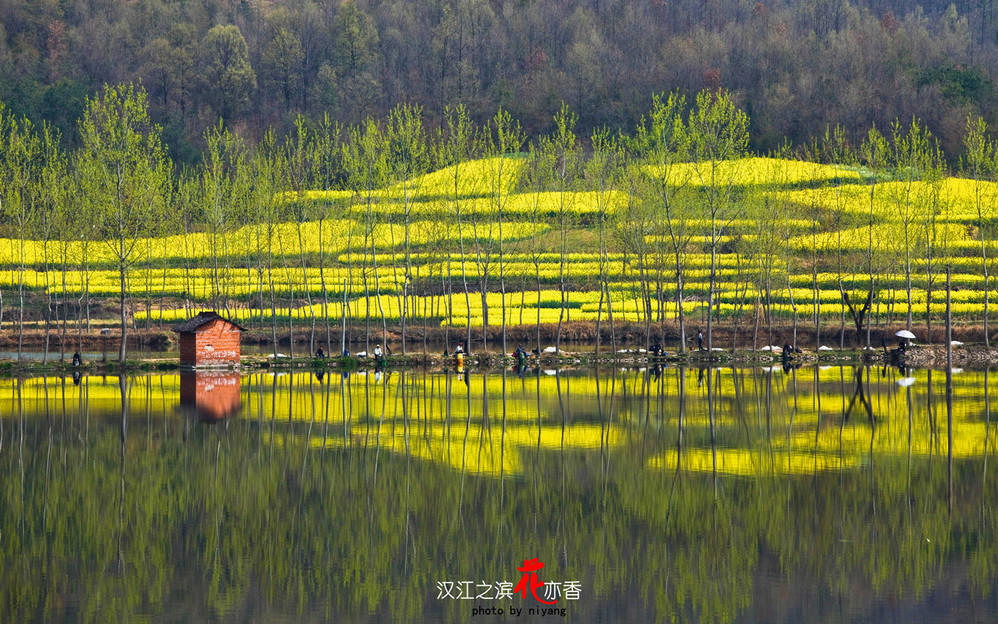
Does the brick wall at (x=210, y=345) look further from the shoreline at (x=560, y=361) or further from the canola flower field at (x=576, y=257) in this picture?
the canola flower field at (x=576, y=257)

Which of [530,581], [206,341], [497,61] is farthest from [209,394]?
[497,61]

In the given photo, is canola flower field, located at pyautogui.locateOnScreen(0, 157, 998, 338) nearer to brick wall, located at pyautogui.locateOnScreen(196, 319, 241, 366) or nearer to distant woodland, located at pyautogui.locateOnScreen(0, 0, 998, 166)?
brick wall, located at pyautogui.locateOnScreen(196, 319, 241, 366)

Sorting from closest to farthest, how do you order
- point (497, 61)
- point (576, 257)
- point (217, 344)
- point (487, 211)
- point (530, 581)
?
1. point (530, 581)
2. point (217, 344)
3. point (487, 211)
4. point (576, 257)
5. point (497, 61)

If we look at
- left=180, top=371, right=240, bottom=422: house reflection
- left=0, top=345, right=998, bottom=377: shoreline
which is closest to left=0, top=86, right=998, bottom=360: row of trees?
left=0, top=345, right=998, bottom=377: shoreline

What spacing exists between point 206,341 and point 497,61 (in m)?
101

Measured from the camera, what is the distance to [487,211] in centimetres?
6322

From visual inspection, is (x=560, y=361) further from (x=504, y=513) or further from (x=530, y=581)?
(x=530, y=581)

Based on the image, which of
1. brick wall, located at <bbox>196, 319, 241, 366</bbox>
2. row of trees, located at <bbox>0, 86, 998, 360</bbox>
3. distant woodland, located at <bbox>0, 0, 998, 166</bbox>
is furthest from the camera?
distant woodland, located at <bbox>0, 0, 998, 166</bbox>

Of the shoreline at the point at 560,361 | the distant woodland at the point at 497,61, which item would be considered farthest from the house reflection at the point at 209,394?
the distant woodland at the point at 497,61

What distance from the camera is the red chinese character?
1184 cm

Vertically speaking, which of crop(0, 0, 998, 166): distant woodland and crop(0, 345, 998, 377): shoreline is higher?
crop(0, 0, 998, 166): distant woodland

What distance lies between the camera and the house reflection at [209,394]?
26.4 meters

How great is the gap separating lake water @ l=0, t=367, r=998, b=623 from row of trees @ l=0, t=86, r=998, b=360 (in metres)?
18.2

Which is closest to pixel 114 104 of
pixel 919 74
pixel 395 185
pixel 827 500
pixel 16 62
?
pixel 395 185
